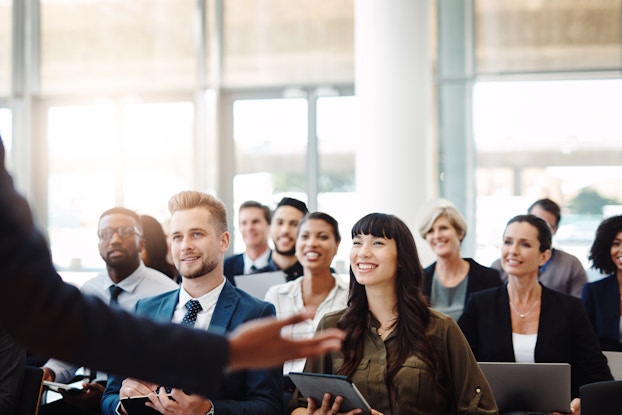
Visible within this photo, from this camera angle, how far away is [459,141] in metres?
8.34

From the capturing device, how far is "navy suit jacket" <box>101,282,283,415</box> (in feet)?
9.66

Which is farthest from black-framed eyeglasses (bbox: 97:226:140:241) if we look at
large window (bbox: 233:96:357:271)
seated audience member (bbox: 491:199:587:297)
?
large window (bbox: 233:96:357:271)

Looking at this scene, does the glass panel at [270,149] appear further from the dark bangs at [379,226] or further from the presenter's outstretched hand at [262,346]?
the presenter's outstretched hand at [262,346]

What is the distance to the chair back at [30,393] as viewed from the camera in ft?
10.5

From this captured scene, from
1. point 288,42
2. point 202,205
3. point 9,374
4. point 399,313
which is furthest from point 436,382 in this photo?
point 288,42

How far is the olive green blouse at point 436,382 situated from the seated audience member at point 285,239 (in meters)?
2.46

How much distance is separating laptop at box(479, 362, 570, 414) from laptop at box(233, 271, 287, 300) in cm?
190

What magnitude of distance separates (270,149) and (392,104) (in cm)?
258

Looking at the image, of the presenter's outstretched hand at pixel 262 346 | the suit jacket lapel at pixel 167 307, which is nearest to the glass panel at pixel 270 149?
the suit jacket lapel at pixel 167 307

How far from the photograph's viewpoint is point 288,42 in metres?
9.04

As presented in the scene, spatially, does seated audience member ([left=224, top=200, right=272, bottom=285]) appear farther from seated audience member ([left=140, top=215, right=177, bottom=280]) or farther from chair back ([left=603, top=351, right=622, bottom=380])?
chair back ([left=603, top=351, right=622, bottom=380])

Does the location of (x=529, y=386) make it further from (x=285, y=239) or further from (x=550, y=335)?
(x=285, y=239)

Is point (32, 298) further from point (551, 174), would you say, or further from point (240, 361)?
point (551, 174)

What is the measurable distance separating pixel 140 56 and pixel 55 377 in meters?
5.80
